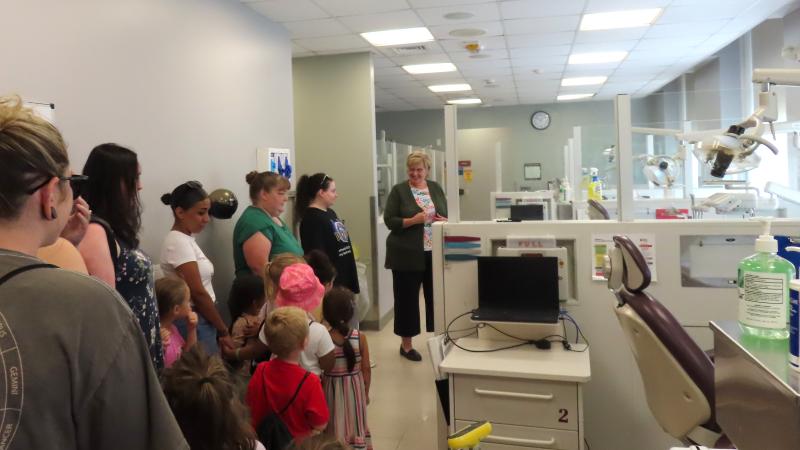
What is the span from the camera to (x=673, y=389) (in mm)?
1582

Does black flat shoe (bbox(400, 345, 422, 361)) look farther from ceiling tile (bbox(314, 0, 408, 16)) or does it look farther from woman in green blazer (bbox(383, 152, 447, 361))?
ceiling tile (bbox(314, 0, 408, 16))

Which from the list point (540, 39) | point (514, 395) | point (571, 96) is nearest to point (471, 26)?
point (540, 39)

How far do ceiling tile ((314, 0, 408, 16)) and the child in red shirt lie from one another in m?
2.75

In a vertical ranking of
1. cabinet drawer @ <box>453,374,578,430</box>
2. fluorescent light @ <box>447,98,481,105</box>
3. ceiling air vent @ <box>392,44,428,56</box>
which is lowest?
cabinet drawer @ <box>453,374,578,430</box>

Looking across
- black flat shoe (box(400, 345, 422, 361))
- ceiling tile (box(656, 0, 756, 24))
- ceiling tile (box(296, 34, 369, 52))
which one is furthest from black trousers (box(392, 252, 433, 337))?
ceiling tile (box(656, 0, 756, 24))

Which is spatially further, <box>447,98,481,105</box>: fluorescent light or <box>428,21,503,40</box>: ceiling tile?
<box>447,98,481,105</box>: fluorescent light

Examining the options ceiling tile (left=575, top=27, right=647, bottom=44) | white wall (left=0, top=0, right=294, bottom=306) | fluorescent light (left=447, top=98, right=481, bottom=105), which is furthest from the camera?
fluorescent light (left=447, top=98, right=481, bottom=105)

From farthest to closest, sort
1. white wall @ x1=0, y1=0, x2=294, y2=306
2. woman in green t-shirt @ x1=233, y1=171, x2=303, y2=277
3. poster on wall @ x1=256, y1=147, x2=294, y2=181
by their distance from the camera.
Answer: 1. poster on wall @ x1=256, y1=147, x2=294, y2=181
2. woman in green t-shirt @ x1=233, y1=171, x2=303, y2=277
3. white wall @ x1=0, y1=0, x2=294, y2=306

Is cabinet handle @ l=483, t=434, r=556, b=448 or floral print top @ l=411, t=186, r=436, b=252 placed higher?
floral print top @ l=411, t=186, r=436, b=252

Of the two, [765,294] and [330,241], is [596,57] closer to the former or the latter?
[330,241]

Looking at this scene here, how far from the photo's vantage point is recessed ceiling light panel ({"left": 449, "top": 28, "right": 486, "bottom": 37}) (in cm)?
480

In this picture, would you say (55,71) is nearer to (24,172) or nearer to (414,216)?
(24,172)

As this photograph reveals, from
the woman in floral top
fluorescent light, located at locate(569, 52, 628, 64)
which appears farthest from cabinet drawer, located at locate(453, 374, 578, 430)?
fluorescent light, located at locate(569, 52, 628, 64)

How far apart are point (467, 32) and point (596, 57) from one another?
2.08 m
